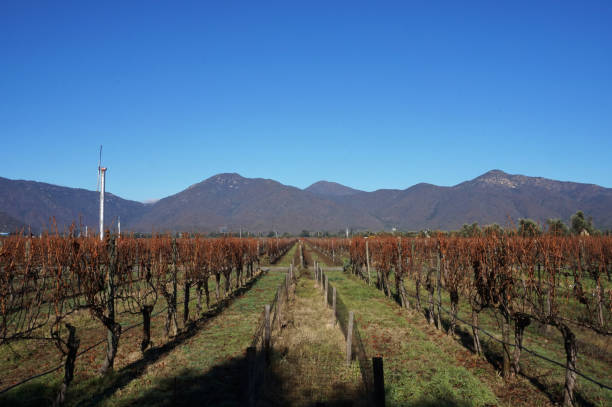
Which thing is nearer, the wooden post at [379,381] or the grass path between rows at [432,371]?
the wooden post at [379,381]

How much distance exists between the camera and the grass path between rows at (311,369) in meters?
7.45

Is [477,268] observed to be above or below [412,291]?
above

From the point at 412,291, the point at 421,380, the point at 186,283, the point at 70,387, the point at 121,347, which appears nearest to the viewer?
the point at 70,387

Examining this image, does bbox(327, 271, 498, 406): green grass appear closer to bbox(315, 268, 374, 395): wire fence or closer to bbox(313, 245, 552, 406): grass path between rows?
bbox(313, 245, 552, 406): grass path between rows

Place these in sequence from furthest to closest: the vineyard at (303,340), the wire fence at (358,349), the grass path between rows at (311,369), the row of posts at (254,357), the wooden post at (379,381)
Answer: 1. the vineyard at (303,340)
2. the wire fence at (358,349)
3. the grass path between rows at (311,369)
4. the row of posts at (254,357)
5. the wooden post at (379,381)

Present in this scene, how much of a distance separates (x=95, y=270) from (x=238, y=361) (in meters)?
4.10

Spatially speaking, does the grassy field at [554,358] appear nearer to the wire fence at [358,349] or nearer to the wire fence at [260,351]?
the wire fence at [358,349]

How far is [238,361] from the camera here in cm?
951

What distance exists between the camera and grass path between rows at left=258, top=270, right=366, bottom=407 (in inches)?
293

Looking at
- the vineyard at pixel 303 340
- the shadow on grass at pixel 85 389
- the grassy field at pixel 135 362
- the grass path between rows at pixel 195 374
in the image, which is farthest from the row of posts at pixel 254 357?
the shadow on grass at pixel 85 389

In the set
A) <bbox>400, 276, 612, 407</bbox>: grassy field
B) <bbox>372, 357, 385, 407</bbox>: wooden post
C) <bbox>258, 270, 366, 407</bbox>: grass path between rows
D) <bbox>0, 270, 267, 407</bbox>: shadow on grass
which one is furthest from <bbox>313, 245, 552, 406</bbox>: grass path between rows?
<bbox>0, 270, 267, 407</bbox>: shadow on grass

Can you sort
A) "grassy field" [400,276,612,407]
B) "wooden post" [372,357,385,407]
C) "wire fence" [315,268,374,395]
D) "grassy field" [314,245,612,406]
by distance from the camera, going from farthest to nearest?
"grassy field" [400,276,612,407], "grassy field" [314,245,612,406], "wire fence" [315,268,374,395], "wooden post" [372,357,385,407]

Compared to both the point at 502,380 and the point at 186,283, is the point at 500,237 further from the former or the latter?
the point at 186,283

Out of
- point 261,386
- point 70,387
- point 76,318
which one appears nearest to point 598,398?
point 261,386
